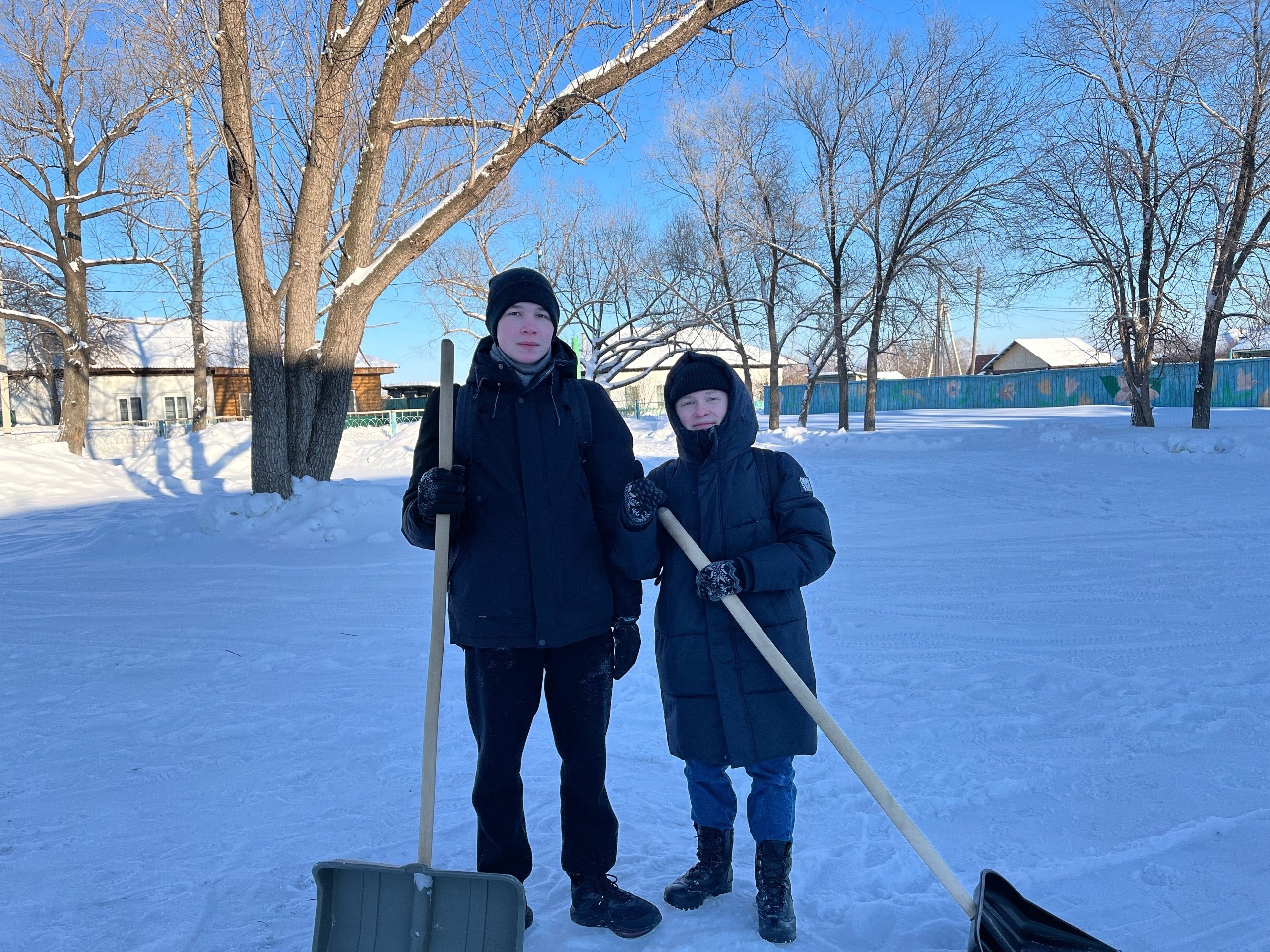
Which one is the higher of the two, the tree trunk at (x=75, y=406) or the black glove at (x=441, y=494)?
the tree trunk at (x=75, y=406)

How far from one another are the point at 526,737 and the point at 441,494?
73 centimetres

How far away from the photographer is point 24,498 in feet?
39.8

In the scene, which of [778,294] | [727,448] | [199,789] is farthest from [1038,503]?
[778,294]

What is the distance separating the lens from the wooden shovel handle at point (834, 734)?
2115 millimetres

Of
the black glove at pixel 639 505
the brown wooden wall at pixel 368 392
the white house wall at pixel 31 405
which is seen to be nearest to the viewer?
the black glove at pixel 639 505

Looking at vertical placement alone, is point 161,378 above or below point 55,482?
above

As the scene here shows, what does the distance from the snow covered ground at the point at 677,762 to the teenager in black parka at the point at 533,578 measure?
0.28m

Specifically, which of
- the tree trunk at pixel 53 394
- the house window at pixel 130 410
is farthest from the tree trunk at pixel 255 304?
the house window at pixel 130 410

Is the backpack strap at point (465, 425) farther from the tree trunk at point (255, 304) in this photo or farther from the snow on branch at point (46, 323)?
the snow on branch at point (46, 323)

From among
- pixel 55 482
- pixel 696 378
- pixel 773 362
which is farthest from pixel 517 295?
pixel 773 362

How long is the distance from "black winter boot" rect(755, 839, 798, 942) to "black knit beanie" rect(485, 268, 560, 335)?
1601mm

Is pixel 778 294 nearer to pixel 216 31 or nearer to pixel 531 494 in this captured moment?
pixel 216 31

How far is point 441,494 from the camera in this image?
2.17 m

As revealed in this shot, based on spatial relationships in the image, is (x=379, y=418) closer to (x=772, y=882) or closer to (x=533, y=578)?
(x=533, y=578)
